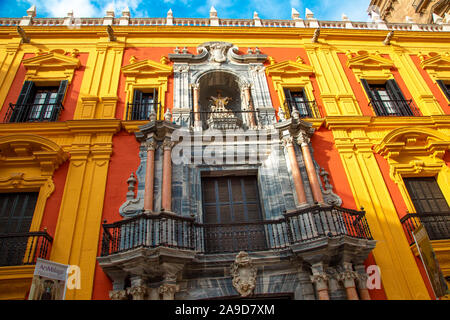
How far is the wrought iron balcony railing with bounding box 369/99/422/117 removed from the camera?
10375 mm

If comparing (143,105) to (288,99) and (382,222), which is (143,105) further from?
(382,222)

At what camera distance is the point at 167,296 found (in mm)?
6152

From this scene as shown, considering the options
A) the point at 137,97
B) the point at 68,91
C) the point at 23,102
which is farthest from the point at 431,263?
the point at 23,102

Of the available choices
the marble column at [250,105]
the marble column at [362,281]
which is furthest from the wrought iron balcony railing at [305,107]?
the marble column at [362,281]

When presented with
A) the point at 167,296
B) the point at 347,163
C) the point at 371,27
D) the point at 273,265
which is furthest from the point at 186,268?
the point at 371,27

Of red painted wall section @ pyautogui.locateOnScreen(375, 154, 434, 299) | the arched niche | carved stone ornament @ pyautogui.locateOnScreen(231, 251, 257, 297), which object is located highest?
the arched niche

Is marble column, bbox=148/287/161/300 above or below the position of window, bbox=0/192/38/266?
below

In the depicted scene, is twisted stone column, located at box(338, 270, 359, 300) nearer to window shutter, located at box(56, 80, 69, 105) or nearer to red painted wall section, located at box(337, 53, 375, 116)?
red painted wall section, located at box(337, 53, 375, 116)

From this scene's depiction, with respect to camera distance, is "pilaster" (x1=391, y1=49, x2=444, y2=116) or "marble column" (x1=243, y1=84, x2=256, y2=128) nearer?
"marble column" (x1=243, y1=84, x2=256, y2=128)

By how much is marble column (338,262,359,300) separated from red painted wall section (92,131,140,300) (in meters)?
4.69

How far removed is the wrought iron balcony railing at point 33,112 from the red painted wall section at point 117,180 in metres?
2.16

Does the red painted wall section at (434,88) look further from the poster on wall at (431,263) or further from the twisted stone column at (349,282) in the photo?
the twisted stone column at (349,282)

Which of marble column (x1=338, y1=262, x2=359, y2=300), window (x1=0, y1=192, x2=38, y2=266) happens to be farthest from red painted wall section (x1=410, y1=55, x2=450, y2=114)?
window (x1=0, y1=192, x2=38, y2=266)
